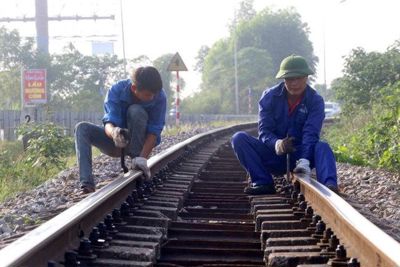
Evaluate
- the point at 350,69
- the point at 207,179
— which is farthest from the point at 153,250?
the point at 350,69

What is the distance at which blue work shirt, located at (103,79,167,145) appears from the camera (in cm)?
639

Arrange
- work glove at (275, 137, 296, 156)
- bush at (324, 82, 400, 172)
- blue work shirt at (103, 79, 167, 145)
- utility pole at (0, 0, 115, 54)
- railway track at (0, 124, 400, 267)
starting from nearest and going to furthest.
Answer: railway track at (0, 124, 400, 267) → work glove at (275, 137, 296, 156) → blue work shirt at (103, 79, 167, 145) → bush at (324, 82, 400, 172) → utility pole at (0, 0, 115, 54)

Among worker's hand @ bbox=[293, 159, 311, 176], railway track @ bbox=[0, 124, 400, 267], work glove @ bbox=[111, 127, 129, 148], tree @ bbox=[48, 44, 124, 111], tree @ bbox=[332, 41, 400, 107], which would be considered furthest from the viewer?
tree @ bbox=[48, 44, 124, 111]

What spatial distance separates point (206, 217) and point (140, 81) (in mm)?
1127

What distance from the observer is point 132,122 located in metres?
6.43

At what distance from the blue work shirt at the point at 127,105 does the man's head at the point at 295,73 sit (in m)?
0.96

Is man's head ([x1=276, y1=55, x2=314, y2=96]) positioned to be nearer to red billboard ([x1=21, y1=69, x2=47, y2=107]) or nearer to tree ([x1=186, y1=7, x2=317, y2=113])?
red billboard ([x1=21, y1=69, x2=47, y2=107])

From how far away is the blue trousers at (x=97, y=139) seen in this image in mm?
6234

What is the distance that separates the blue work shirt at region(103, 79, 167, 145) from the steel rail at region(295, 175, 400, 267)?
1504 millimetres

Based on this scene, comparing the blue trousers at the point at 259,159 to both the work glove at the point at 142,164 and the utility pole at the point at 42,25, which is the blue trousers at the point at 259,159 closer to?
the work glove at the point at 142,164

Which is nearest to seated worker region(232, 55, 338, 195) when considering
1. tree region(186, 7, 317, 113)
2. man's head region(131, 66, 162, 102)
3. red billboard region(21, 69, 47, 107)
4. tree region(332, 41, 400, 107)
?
man's head region(131, 66, 162, 102)

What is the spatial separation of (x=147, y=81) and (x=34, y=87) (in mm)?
23031

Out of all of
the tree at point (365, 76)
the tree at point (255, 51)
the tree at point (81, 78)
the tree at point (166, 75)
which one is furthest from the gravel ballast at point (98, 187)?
the tree at point (255, 51)

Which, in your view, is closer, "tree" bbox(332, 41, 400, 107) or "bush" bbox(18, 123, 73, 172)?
"bush" bbox(18, 123, 73, 172)
